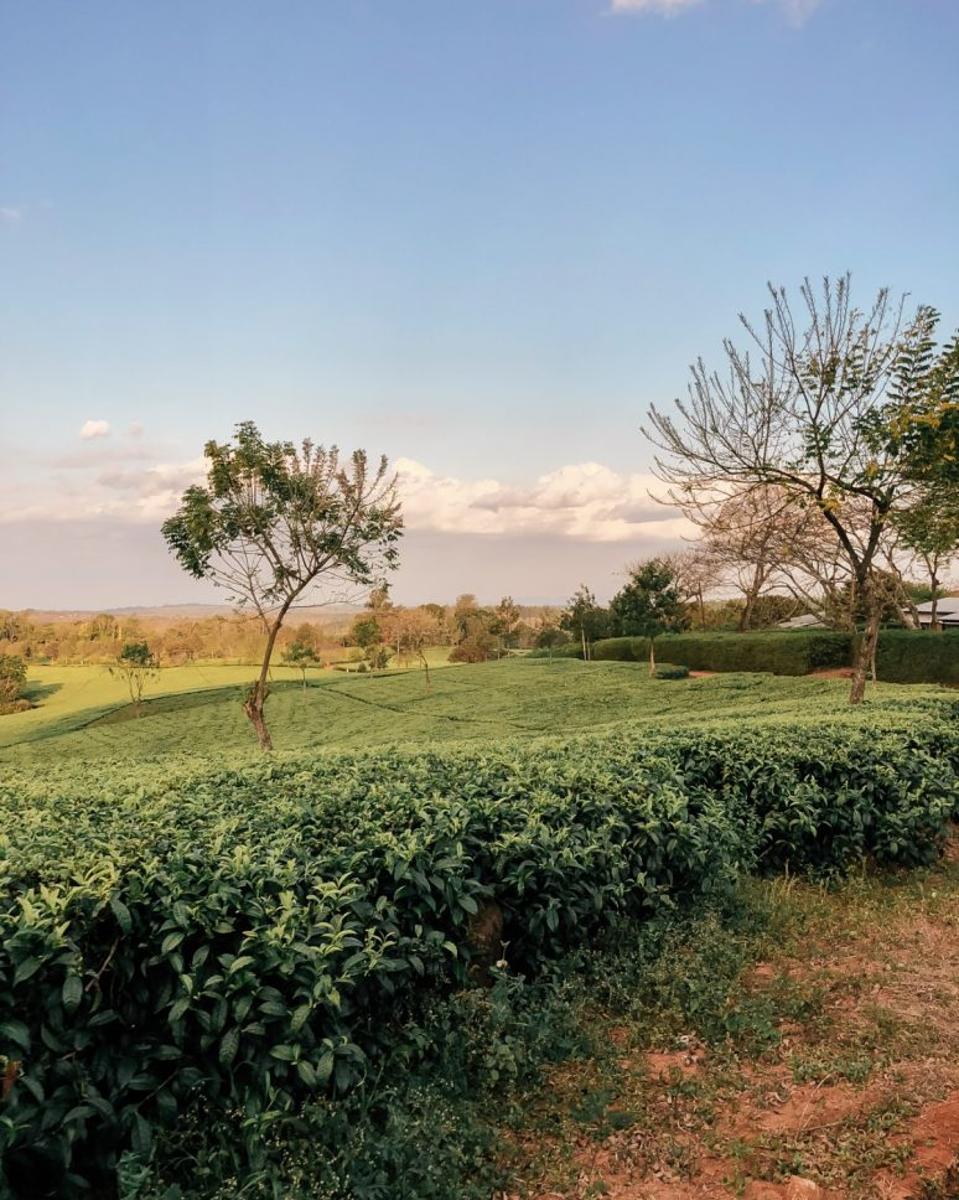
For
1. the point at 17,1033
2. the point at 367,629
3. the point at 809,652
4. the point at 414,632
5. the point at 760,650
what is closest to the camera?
the point at 17,1033

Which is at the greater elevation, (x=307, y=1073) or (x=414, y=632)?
(x=414, y=632)

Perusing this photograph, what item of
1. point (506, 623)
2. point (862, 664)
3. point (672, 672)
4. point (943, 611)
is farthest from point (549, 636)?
point (862, 664)

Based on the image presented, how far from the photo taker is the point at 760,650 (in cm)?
2531

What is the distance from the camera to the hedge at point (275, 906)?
77.0 inches

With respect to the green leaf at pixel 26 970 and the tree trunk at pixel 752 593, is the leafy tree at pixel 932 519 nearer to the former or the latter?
the green leaf at pixel 26 970

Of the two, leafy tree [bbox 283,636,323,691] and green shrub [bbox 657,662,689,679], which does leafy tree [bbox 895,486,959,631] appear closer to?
green shrub [bbox 657,662,689,679]

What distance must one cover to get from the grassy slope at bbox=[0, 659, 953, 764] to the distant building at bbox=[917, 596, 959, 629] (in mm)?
10913

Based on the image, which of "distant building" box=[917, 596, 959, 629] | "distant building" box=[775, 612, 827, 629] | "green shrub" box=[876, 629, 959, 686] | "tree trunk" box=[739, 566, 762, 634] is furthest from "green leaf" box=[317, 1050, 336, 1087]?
"distant building" box=[775, 612, 827, 629]

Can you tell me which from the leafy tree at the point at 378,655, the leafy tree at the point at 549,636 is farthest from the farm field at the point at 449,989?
the leafy tree at the point at 549,636

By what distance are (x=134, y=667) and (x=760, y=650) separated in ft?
70.1

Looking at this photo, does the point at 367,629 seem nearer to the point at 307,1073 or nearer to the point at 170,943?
the point at 170,943

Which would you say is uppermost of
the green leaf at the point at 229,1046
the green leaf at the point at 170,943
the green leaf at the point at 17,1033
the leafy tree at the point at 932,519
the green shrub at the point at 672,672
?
the leafy tree at the point at 932,519

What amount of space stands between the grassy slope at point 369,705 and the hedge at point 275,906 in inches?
521

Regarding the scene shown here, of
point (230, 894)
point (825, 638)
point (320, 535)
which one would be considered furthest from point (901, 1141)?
point (825, 638)
